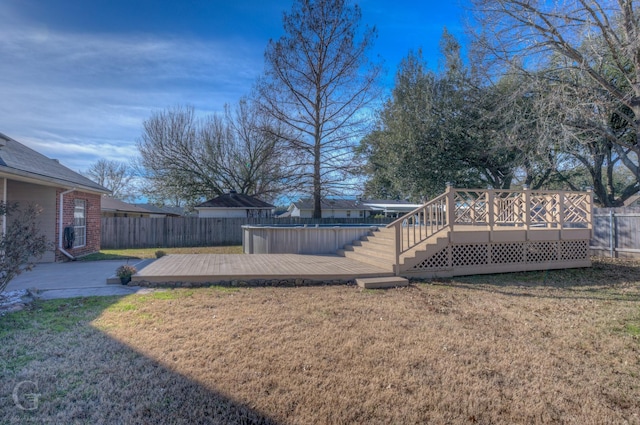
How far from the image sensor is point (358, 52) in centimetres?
1554

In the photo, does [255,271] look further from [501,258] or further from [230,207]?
[230,207]

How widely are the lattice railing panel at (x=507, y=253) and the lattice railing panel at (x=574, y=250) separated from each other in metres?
1.42

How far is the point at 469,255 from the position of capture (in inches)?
314

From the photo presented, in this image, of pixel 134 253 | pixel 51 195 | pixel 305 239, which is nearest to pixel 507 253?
pixel 305 239

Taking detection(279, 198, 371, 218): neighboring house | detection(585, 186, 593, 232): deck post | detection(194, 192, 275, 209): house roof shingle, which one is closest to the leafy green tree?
detection(585, 186, 593, 232): deck post

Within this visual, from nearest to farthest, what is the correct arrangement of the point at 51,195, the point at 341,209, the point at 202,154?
1. the point at 51,195
2. the point at 202,154
3. the point at 341,209

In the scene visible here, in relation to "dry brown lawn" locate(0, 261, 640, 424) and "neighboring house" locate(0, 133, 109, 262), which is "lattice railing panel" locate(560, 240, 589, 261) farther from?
"neighboring house" locate(0, 133, 109, 262)

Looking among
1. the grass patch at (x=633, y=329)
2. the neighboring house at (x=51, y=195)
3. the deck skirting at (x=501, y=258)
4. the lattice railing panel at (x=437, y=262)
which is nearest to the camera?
the grass patch at (x=633, y=329)

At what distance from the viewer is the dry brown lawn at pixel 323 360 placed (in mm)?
2410

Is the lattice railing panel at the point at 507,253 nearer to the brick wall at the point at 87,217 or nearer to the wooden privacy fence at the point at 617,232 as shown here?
the wooden privacy fence at the point at 617,232

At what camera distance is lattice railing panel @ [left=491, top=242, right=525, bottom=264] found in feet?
27.1

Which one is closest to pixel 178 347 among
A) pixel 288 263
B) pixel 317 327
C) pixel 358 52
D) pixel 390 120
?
pixel 317 327

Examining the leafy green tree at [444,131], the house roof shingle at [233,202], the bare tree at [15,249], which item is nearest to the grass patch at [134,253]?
the house roof shingle at [233,202]

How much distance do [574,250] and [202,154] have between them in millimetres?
20328
